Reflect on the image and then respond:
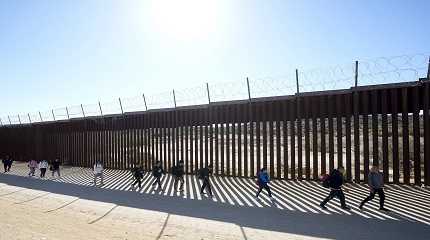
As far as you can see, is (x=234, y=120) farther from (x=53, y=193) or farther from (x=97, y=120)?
(x=97, y=120)

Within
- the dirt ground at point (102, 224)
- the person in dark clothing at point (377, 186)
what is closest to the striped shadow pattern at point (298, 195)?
the person in dark clothing at point (377, 186)

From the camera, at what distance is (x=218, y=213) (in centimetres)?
1280

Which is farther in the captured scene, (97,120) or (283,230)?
(97,120)

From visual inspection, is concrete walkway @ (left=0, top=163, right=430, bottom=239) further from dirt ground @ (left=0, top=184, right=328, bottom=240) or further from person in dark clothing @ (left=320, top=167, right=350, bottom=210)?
person in dark clothing @ (left=320, top=167, right=350, bottom=210)

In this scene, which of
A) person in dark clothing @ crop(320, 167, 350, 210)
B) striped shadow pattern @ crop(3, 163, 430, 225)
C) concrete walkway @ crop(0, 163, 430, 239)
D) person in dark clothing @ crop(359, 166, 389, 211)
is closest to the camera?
concrete walkway @ crop(0, 163, 430, 239)

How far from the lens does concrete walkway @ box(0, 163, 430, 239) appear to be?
1011cm

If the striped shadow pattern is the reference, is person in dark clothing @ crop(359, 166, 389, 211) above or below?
above

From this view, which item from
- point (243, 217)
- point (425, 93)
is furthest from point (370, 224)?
point (425, 93)

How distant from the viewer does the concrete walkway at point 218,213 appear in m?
10.1

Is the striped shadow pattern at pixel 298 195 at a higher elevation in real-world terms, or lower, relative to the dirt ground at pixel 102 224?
lower

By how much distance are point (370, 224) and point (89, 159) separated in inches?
920

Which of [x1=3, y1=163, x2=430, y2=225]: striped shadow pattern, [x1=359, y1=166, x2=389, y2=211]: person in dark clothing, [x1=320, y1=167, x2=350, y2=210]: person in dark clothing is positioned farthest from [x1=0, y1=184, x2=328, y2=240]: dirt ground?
[x1=359, y1=166, x2=389, y2=211]: person in dark clothing

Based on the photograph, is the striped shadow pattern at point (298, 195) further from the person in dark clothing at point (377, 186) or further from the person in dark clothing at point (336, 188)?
the person in dark clothing at point (377, 186)

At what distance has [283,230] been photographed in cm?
1037
